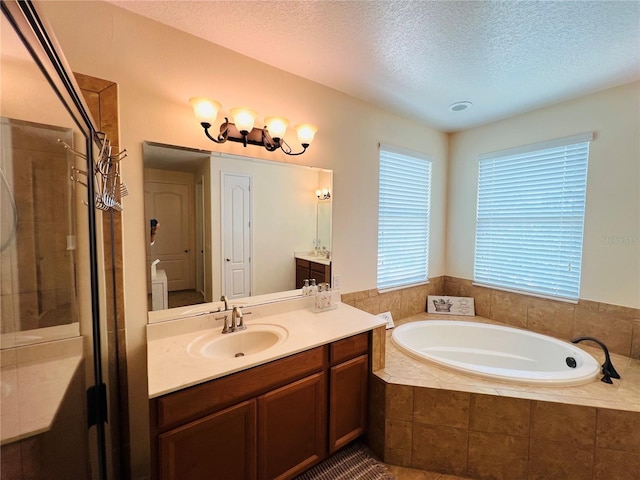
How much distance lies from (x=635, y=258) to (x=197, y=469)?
3172 mm

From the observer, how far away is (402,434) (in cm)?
174

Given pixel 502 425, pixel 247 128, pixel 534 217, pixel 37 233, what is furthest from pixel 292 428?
pixel 534 217

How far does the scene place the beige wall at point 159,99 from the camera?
4.45ft

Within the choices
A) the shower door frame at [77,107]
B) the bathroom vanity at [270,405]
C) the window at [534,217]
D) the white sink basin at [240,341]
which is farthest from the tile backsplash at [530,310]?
the shower door frame at [77,107]

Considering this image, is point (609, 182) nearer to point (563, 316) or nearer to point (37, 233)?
point (563, 316)

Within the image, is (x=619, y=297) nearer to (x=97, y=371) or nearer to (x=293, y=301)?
(x=293, y=301)

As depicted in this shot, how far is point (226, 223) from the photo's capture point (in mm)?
1780

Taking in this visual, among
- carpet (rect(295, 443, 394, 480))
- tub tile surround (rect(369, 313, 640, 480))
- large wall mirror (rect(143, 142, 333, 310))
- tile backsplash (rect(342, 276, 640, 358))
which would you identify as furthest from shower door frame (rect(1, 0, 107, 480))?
tile backsplash (rect(342, 276, 640, 358))

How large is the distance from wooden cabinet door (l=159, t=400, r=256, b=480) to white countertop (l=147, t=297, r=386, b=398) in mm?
202

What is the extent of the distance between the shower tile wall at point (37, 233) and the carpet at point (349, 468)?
63.9 inches

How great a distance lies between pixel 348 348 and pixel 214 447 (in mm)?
858

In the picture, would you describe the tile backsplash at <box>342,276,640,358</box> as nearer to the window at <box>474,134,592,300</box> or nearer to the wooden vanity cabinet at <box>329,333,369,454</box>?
the window at <box>474,134,592,300</box>

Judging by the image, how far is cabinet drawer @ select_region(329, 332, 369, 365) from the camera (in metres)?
1.63

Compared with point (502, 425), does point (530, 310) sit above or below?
above
